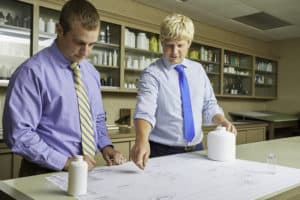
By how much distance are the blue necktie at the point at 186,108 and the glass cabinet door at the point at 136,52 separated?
1847 mm

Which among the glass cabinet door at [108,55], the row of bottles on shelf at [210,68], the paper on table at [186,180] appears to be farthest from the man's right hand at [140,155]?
the row of bottles on shelf at [210,68]

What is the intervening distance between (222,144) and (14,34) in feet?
6.86

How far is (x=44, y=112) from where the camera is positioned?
3.67 ft

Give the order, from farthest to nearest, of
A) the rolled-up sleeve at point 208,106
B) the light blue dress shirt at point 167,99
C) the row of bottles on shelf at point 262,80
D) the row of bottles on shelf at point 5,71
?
the row of bottles on shelf at point 262,80, the row of bottles on shelf at point 5,71, the rolled-up sleeve at point 208,106, the light blue dress shirt at point 167,99

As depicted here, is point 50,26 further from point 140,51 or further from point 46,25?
point 140,51

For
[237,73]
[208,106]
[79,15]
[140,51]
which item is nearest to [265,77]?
[237,73]

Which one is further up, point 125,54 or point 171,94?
point 125,54

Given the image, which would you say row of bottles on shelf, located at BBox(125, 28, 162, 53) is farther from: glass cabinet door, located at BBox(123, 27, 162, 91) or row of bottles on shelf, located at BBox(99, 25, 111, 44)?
row of bottles on shelf, located at BBox(99, 25, 111, 44)

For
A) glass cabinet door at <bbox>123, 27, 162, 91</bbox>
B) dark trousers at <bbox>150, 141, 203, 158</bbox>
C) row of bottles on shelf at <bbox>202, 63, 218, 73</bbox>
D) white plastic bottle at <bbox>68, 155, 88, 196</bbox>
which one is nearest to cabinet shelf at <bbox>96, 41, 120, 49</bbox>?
glass cabinet door at <bbox>123, 27, 162, 91</bbox>

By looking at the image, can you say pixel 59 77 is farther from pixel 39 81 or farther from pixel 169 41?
pixel 169 41

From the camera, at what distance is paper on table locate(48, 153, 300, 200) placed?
823mm

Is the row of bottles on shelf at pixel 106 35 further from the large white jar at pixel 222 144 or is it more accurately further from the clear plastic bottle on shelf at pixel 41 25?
the large white jar at pixel 222 144

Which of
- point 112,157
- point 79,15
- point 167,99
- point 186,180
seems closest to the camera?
point 186,180

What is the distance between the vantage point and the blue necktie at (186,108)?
1.41 meters
